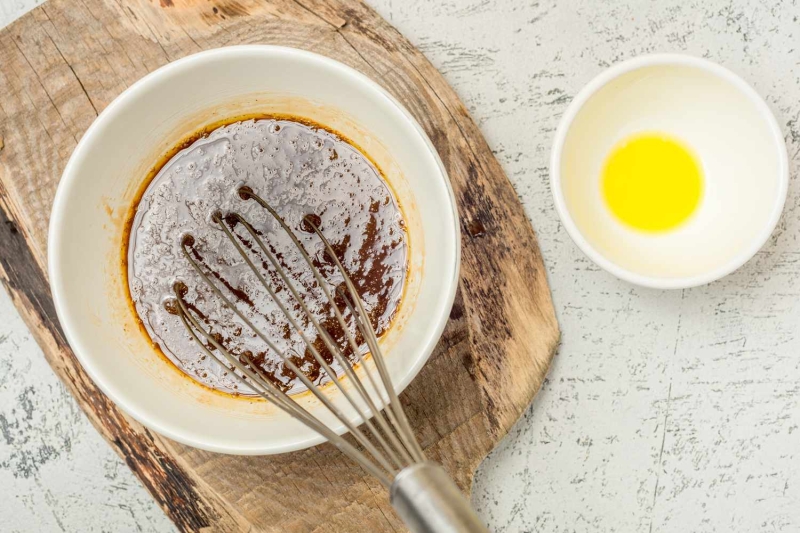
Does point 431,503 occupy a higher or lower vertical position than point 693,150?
lower

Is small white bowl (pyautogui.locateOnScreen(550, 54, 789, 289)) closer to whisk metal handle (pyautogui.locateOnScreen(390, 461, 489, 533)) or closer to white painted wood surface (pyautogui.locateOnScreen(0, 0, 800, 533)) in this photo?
white painted wood surface (pyautogui.locateOnScreen(0, 0, 800, 533))

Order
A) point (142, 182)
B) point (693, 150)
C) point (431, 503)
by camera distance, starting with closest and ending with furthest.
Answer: point (431, 503), point (142, 182), point (693, 150)

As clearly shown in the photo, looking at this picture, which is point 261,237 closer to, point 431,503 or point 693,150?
point 431,503

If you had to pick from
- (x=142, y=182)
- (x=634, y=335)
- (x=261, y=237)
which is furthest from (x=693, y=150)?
(x=142, y=182)

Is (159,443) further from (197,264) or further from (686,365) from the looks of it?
(686,365)

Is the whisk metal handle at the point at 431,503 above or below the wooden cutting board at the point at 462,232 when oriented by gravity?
below

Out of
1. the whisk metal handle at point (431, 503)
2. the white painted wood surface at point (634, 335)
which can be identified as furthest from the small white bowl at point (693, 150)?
the whisk metal handle at point (431, 503)

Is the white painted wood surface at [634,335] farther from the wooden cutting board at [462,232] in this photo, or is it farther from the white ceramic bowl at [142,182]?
the white ceramic bowl at [142,182]
